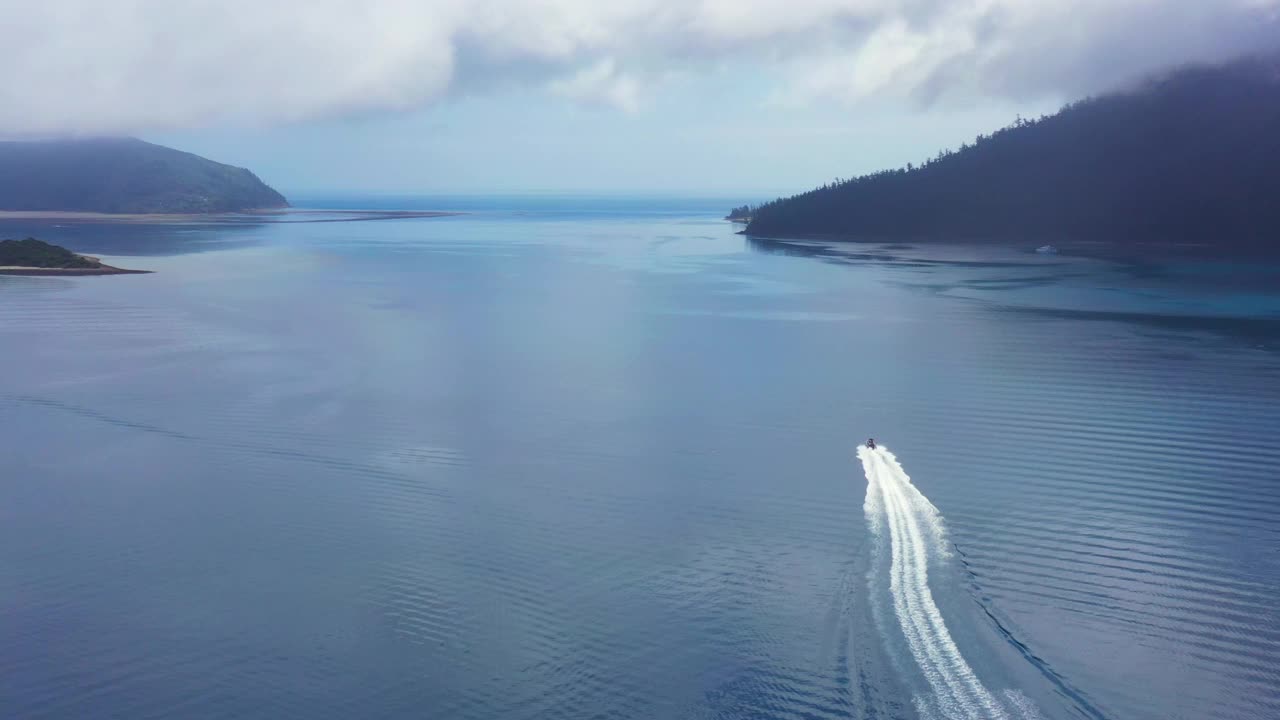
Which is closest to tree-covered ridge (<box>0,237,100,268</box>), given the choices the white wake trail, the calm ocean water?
the calm ocean water

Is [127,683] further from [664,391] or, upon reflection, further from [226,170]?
[226,170]

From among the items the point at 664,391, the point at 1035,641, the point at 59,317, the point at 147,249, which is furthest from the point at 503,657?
the point at 147,249

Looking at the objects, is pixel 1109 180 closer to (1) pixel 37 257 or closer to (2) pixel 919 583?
(1) pixel 37 257

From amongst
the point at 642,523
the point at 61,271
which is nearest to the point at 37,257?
the point at 61,271

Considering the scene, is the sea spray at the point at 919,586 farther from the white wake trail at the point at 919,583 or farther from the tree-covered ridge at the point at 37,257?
the tree-covered ridge at the point at 37,257

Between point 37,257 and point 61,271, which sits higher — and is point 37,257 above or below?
above

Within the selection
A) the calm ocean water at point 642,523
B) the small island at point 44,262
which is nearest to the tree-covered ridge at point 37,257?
the small island at point 44,262

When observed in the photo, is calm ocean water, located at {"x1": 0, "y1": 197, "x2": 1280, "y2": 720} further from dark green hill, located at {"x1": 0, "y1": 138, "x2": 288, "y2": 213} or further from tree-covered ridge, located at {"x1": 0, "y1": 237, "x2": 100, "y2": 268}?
dark green hill, located at {"x1": 0, "y1": 138, "x2": 288, "y2": 213}
